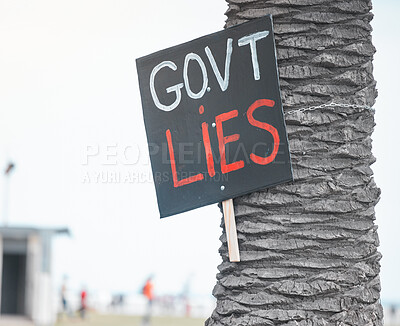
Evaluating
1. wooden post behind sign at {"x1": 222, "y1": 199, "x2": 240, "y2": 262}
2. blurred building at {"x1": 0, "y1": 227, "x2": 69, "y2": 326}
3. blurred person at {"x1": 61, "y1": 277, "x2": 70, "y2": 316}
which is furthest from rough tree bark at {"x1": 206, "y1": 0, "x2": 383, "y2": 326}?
blurred person at {"x1": 61, "y1": 277, "x2": 70, "y2": 316}

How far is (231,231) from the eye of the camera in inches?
117

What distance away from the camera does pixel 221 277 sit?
307cm

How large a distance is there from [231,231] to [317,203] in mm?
402

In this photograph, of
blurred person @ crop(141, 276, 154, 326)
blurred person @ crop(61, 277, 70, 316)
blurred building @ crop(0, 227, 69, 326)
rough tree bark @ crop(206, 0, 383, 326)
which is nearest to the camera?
rough tree bark @ crop(206, 0, 383, 326)

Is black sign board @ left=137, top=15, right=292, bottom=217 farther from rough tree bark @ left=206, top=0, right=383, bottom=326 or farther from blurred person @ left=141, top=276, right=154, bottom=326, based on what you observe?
blurred person @ left=141, top=276, right=154, bottom=326

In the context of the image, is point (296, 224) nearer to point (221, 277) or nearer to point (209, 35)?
point (221, 277)

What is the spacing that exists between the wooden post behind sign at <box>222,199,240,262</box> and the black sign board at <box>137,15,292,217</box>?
0.17 feet

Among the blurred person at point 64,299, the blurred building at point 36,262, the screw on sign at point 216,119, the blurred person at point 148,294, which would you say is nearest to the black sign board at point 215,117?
the screw on sign at point 216,119

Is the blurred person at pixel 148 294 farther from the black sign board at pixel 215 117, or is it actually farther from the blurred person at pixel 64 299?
the black sign board at pixel 215 117

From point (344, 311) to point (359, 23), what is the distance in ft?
4.21

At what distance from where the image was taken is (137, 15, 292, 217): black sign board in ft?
9.70

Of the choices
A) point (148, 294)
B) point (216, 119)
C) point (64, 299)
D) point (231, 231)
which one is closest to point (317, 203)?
point (231, 231)

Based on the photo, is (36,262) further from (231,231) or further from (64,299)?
Answer: (231,231)

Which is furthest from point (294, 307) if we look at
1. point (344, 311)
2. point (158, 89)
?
point (158, 89)
